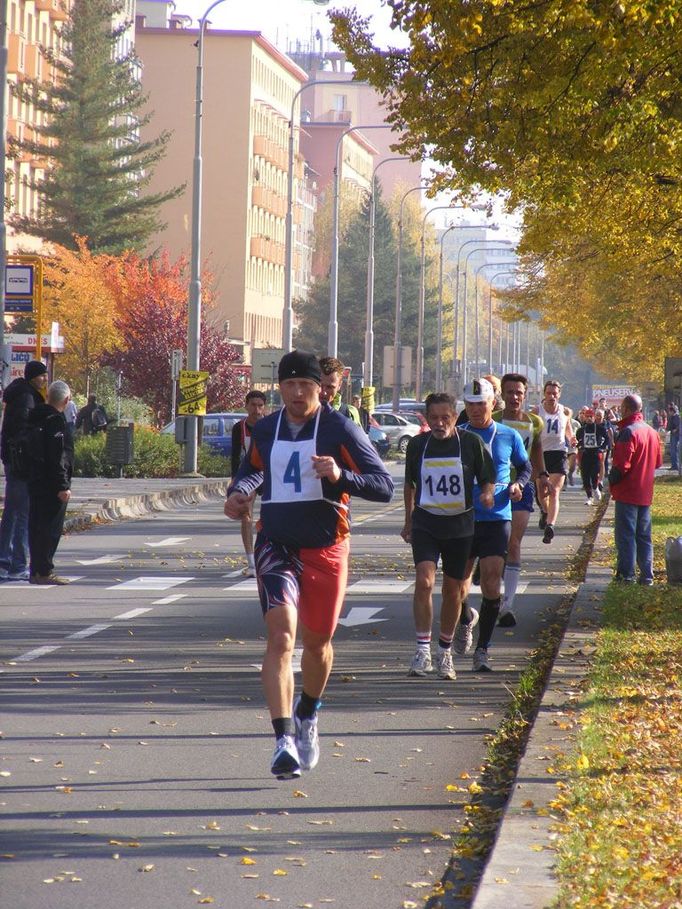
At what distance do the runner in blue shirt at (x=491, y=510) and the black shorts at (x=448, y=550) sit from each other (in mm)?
275

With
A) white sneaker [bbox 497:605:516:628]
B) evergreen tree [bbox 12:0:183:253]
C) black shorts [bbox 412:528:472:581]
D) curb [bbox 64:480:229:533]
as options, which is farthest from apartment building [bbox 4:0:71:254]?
black shorts [bbox 412:528:472:581]

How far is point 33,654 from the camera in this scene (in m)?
11.9

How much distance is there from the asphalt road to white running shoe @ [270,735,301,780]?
4.7 inches

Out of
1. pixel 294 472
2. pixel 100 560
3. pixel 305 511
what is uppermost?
pixel 294 472

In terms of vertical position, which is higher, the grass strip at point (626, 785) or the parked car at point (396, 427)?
the grass strip at point (626, 785)

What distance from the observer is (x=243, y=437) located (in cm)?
1786

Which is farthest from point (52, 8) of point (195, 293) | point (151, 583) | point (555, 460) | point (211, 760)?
point (211, 760)

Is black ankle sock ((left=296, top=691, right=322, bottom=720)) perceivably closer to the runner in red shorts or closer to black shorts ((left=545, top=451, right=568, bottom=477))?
the runner in red shorts

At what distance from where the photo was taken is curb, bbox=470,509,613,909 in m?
5.63

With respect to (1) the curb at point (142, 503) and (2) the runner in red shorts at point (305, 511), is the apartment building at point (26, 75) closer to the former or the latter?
(1) the curb at point (142, 503)

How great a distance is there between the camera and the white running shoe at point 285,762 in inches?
290

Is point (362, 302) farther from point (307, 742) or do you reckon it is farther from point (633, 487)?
point (307, 742)

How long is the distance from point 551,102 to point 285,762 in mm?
9195

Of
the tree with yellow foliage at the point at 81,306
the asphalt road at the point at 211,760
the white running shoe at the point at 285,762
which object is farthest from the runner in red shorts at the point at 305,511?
the tree with yellow foliage at the point at 81,306
